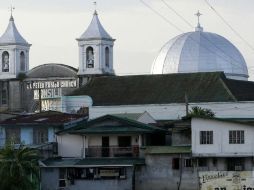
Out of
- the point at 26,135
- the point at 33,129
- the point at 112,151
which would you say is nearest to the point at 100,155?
the point at 112,151

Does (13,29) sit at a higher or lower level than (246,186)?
higher

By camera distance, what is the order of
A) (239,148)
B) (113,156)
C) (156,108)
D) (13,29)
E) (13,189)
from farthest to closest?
(13,29)
(156,108)
(113,156)
(239,148)
(13,189)

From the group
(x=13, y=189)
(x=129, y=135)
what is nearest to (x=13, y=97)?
(x=129, y=135)

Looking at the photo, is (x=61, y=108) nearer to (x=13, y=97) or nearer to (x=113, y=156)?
(x=13, y=97)

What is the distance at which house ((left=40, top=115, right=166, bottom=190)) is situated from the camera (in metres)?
61.8

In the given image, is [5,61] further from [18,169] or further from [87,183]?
[18,169]

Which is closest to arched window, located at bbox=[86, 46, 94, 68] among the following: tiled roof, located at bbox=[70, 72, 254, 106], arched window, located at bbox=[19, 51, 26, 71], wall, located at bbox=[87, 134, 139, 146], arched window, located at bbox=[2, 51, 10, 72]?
arched window, located at bbox=[19, 51, 26, 71]

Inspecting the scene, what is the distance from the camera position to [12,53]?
11362 cm

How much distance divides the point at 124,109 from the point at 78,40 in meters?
25.6

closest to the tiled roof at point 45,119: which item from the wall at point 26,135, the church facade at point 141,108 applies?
the wall at point 26,135

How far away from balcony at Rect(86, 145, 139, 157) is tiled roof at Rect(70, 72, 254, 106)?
18245 millimetres

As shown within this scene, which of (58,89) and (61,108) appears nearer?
(61,108)

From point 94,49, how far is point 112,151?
4452 cm

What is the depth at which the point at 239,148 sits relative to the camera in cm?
6062
